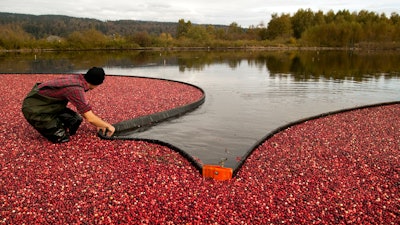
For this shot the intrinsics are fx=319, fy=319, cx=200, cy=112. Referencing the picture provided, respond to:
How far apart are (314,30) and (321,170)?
9462 centimetres

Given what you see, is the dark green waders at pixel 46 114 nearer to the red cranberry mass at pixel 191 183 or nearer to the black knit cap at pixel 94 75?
the red cranberry mass at pixel 191 183

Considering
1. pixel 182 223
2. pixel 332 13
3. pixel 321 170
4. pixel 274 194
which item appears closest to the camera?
pixel 182 223

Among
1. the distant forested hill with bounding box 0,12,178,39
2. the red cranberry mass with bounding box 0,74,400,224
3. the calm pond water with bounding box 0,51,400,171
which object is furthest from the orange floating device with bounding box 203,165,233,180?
the distant forested hill with bounding box 0,12,178,39

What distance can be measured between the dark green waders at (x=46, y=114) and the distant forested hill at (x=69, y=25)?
6020 inches

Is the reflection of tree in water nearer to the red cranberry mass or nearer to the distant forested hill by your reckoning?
the red cranberry mass

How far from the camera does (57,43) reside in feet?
267

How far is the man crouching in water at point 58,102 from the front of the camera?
20.3 ft

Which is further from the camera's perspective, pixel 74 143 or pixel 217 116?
pixel 217 116

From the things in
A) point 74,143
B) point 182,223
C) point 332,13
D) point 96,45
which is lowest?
point 182,223

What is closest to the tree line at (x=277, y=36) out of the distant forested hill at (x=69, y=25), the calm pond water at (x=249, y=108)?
→ the distant forested hill at (x=69, y=25)

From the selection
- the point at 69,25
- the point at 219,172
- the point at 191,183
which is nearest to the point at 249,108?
the point at 219,172

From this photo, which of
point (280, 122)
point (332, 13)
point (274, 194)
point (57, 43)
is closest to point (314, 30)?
point (332, 13)

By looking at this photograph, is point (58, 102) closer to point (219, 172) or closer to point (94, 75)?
point (94, 75)

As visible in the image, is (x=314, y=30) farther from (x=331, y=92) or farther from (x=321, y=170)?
(x=321, y=170)
